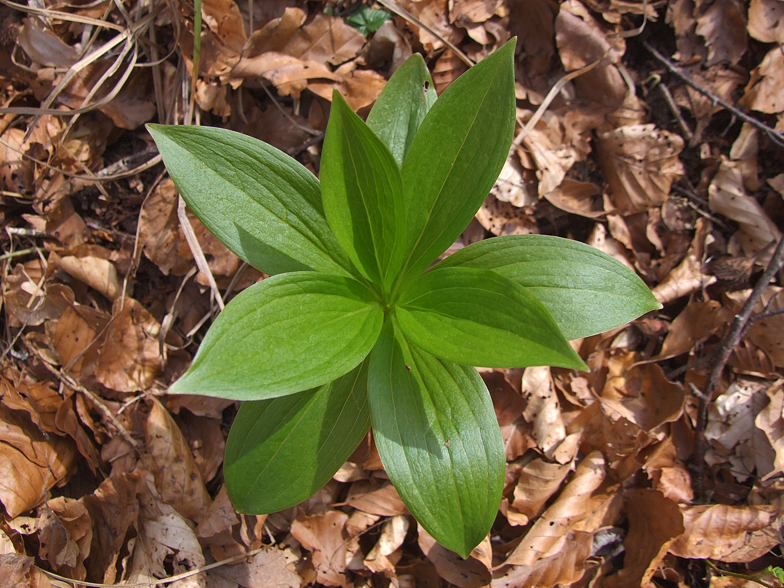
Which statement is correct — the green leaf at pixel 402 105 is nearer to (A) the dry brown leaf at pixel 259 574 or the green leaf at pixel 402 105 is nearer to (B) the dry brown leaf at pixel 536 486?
(B) the dry brown leaf at pixel 536 486

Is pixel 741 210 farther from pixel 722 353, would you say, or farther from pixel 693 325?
pixel 722 353

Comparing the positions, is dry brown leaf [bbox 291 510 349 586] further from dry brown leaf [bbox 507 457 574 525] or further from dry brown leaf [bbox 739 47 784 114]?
dry brown leaf [bbox 739 47 784 114]

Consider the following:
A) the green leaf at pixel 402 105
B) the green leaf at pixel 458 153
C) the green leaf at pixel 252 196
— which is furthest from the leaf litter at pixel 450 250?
the green leaf at pixel 458 153

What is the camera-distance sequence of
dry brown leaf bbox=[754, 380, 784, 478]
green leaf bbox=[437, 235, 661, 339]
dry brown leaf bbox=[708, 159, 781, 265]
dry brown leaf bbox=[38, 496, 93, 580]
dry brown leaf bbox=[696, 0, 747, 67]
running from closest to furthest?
1. green leaf bbox=[437, 235, 661, 339]
2. dry brown leaf bbox=[38, 496, 93, 580]
3. dry brown leaf bbox=[754, 380, 784, 478]
4. dry brown leaf bbox=[708, 159, 781, 265]
5. dry brown leaf bbox=[696, 0, 747, 67]

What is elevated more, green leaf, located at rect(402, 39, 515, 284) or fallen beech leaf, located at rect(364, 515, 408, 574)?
green leaf, located at rect(402, 39, 515, 284)

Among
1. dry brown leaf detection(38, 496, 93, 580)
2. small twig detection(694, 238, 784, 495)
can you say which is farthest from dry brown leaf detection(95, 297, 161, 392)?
small twig detection(694, 238, 784, 495)

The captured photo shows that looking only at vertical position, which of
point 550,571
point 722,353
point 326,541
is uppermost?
point 722,353

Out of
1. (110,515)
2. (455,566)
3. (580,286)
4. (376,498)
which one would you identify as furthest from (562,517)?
(110,515)
